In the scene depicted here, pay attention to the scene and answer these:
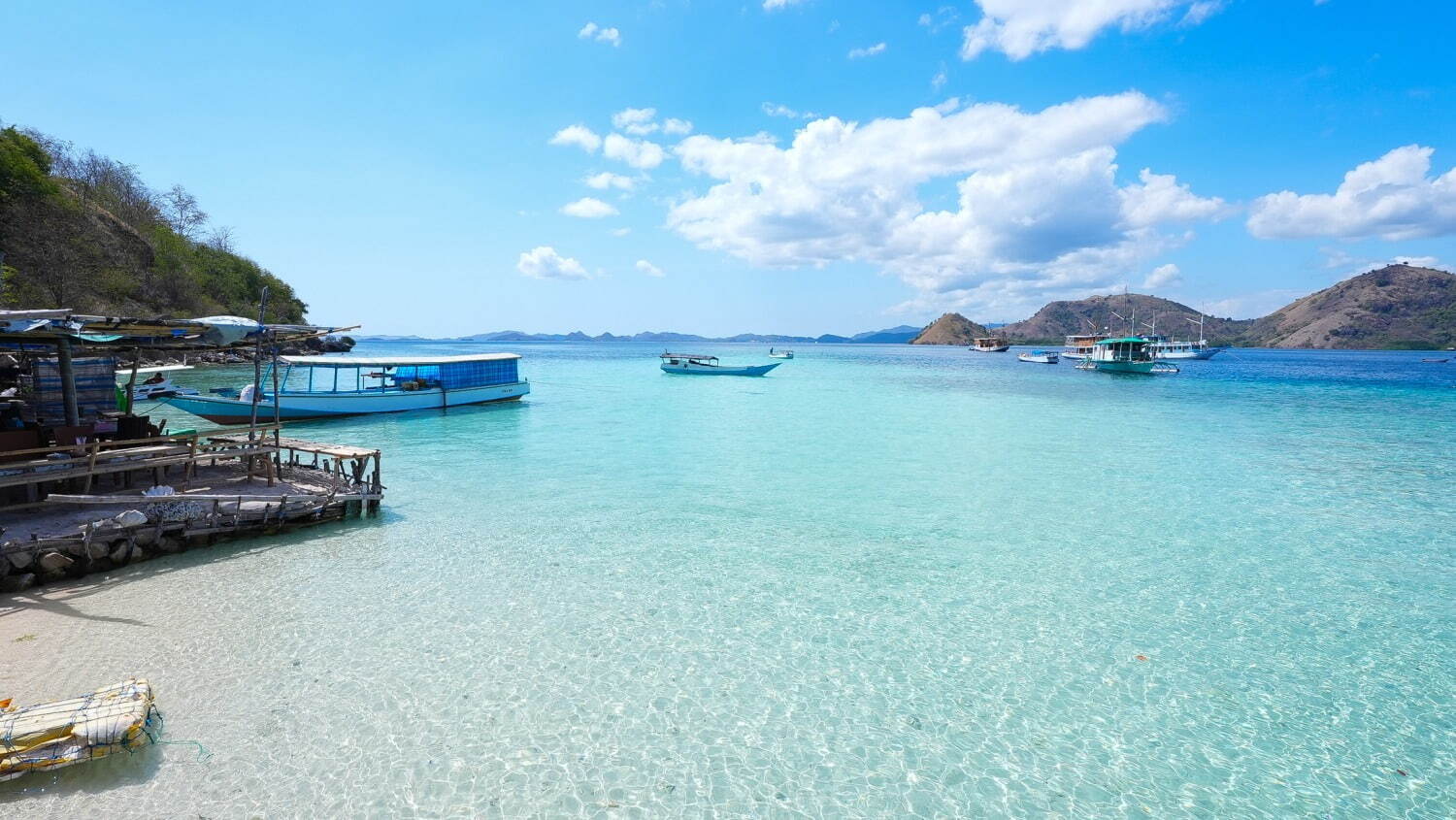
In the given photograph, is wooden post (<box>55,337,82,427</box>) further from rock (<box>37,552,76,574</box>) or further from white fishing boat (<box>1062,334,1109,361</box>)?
white fishing boat (<box>1062,334,1109,361</box>)

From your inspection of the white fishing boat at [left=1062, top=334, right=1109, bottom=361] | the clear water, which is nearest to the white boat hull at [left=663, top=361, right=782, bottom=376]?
the clear water

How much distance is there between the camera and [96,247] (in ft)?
175

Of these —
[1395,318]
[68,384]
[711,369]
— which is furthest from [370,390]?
[1395,318]

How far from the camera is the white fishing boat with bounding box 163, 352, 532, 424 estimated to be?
1022 inches

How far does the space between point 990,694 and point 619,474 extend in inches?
519

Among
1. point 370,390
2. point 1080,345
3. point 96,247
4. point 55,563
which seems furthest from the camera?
point 1080,345

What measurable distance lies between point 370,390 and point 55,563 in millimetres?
22086

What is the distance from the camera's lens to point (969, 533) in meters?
13.3

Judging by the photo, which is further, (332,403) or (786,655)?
(332,403)

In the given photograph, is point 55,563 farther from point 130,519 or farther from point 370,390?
point 370,390

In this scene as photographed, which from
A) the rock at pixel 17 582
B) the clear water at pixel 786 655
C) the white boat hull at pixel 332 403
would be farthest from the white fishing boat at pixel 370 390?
the rock at pixel 17 582

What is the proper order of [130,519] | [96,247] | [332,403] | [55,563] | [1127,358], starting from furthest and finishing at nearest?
[1127,358], [96,247], [332,403], [130,519], [55,563]

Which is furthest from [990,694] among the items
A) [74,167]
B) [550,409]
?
[74,167]

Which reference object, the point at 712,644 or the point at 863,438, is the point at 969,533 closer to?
the point at 712,644
